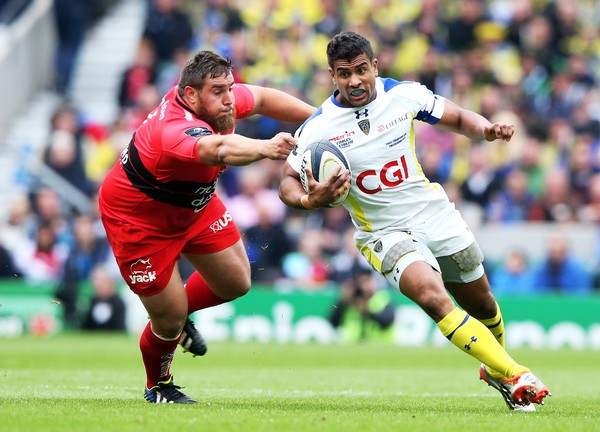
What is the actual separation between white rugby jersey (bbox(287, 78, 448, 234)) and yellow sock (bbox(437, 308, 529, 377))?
96 cm

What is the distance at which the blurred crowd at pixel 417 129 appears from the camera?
19844mm

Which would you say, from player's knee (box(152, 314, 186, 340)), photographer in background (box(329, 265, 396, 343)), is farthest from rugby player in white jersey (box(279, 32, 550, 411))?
photographer in background (box(329, 265, 396, 343))

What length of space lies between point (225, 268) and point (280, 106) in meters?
1.46

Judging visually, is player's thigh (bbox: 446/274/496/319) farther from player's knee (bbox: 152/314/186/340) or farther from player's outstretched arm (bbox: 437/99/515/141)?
player's knee (bbox: 152/314/186/340)

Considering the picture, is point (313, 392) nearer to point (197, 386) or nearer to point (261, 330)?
point (197, 386)

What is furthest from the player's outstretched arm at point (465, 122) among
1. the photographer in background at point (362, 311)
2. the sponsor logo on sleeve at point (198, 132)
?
the photographer in background at point (362, 311)

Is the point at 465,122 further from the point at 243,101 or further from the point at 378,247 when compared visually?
the point at 243,101

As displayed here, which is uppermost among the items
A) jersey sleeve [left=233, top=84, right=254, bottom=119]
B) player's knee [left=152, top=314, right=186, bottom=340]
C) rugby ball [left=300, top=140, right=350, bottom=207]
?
jersey sleeve [left=233, top=84, right=254, bottom=119]

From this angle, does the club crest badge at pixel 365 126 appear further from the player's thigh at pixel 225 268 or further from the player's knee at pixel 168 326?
the player's knee at pixel 168 326

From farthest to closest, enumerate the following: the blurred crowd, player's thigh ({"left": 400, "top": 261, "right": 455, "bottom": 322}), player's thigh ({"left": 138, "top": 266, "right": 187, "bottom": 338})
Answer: the blurred crowd → player's thigh ({"left": 138, "top": 266, "right": 187, "bottom": 338}) → player's thigh ({"left": 400, "top": 261, "right": 455, "bottom": 322})

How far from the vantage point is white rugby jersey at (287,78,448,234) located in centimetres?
898

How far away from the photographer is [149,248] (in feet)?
29.6

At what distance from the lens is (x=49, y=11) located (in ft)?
85.8

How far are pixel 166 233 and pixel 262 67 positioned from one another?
48.2 feet
